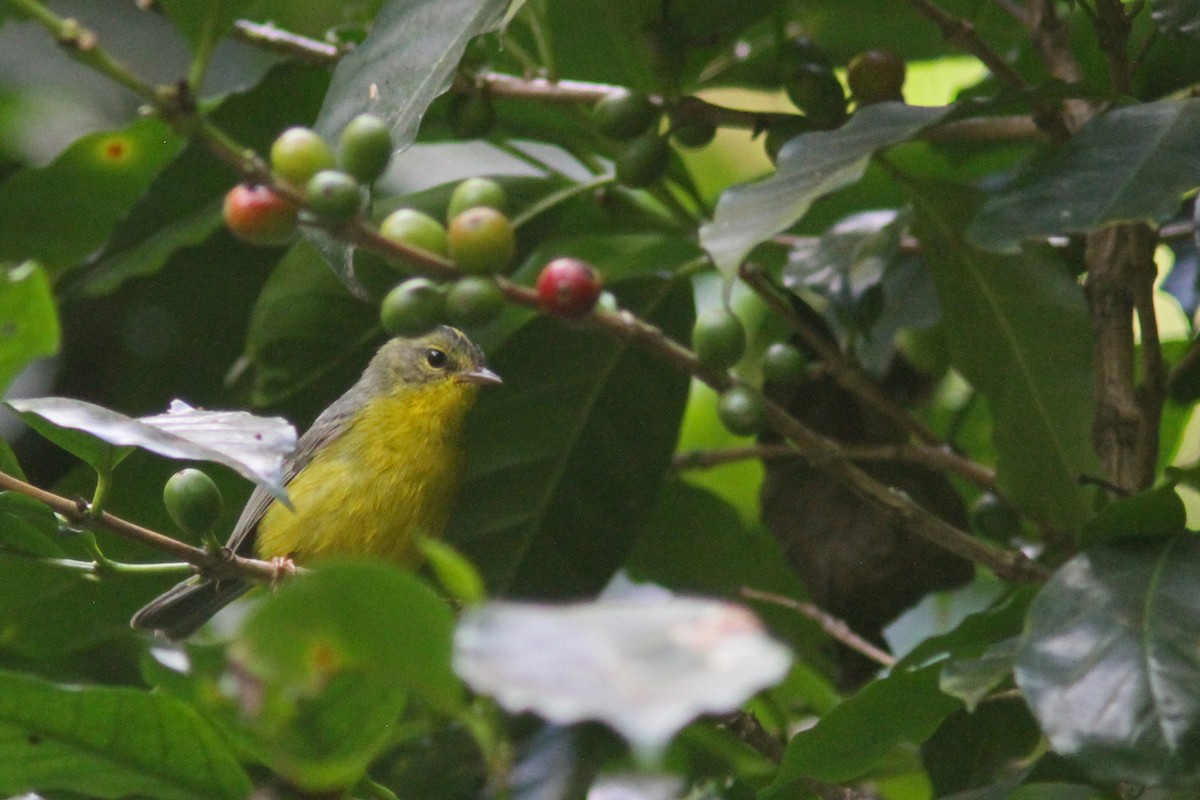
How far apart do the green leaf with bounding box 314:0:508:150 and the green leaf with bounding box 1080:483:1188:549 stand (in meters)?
1.35

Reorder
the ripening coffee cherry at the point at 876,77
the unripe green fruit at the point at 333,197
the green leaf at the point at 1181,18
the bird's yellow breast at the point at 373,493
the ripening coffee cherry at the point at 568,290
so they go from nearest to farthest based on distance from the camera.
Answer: the unripe green fruit at the point at 333,197 → the ripening coffee cherry at the point at 568,290 → the green leaf at the point at 1181,18 → the ripening coffee cherry at the point at 876,77 → the bird's yellow breast at the point at 373,493

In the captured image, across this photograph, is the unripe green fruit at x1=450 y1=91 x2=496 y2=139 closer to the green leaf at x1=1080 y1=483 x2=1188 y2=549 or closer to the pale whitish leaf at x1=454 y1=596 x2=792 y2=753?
the green leaf at x1=1080 y1=483 x2=1188 y2=549

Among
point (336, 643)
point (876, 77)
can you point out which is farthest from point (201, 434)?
point (876, 77)

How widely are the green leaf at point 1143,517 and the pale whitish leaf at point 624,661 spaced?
1.36 m

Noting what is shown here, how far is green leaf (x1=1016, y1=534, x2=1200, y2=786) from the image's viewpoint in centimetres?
190

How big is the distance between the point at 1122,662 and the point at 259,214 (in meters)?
1.37

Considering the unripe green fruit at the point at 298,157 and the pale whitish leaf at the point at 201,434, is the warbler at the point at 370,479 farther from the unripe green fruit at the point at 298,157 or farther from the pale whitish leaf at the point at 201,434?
the unripe green fruit at the point at 298,157

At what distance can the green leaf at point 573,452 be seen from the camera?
11.5 feet

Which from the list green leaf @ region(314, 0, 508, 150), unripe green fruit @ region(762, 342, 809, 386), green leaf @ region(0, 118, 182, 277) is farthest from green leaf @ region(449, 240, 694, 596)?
green leaf @ region(0, 118, 182, 277)

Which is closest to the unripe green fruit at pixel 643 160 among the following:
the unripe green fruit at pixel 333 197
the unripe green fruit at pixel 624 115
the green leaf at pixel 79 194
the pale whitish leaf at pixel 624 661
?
the unripe green fruit at pixel 624 115

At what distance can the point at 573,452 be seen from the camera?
3.58 m

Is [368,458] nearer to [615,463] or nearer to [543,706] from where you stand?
[615,463]

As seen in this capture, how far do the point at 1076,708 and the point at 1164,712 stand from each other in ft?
0.38

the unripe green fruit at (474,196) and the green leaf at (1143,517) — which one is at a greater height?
the unripe green fruit at (474,196)
